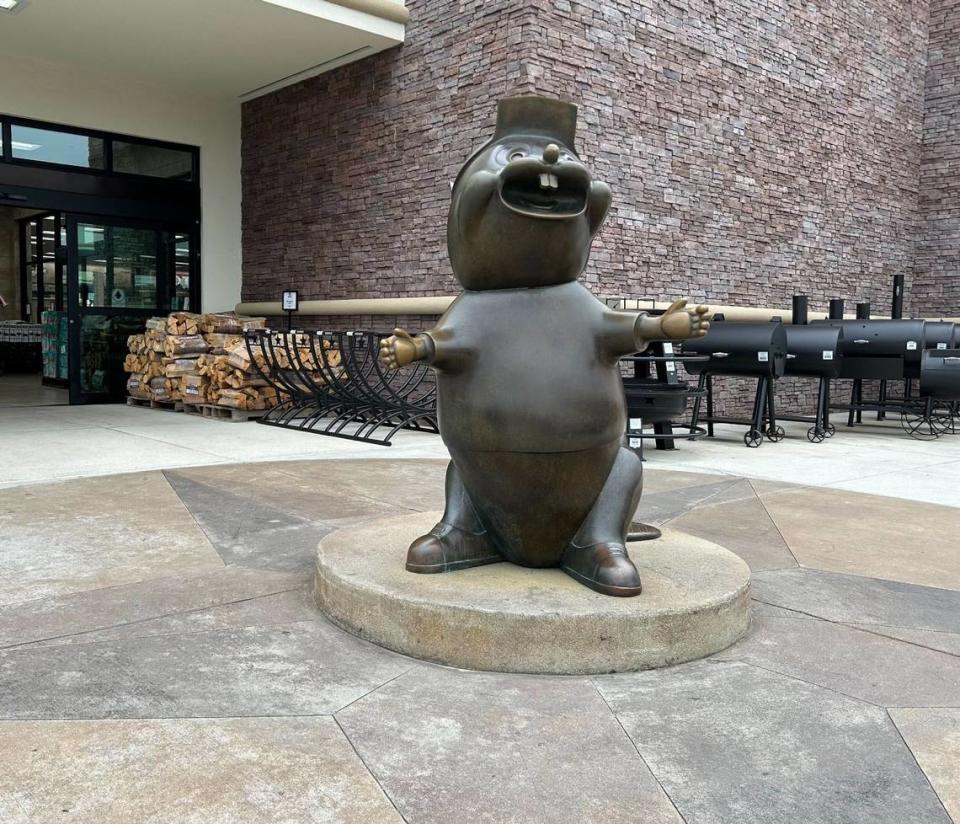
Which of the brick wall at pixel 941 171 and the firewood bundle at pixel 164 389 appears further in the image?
the brick wall at pixel 941 171

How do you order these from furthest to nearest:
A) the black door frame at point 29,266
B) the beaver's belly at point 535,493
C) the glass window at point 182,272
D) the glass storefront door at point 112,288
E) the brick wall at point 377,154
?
the black door frame at point 29,266 < the glass window at point 182,272 < the glass storefront door at point 112,288 < the brick wall at point 377,154 < the beaver's belly at point 535,493

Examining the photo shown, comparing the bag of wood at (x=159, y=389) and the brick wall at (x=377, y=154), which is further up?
the brick wall at (x=377, y=154)

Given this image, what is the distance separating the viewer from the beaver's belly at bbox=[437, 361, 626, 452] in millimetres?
3244

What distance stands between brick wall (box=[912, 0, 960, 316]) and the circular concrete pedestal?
519 inches

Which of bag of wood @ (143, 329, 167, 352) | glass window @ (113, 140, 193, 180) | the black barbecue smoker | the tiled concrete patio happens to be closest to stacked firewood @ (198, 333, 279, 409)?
bag of wood @ (143, 329, 167, 352)

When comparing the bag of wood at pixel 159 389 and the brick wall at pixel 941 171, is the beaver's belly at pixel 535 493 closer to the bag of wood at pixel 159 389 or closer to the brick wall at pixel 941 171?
the bag of wood at pixel 159 389

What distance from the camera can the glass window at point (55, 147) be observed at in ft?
37.4

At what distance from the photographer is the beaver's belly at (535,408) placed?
10.6 ft

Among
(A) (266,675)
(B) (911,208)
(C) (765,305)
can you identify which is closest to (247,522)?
(A) (266,675)

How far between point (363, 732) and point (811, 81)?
1224 cm

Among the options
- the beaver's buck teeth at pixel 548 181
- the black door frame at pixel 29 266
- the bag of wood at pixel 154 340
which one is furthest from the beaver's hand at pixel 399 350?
the black door frame at pixel 29 266

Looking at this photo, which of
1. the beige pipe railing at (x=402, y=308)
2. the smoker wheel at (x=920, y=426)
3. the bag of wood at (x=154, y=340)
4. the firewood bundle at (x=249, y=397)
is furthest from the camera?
the bag of wood at (x=154, y=340)

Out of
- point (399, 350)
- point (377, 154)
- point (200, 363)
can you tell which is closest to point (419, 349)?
point (399, 350)

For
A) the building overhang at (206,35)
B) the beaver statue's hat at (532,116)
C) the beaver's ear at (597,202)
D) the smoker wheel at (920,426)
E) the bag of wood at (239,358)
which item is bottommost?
the smoker wheel at (920,426)
